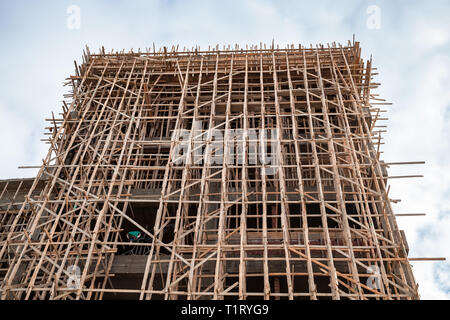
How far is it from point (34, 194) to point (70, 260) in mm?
4538

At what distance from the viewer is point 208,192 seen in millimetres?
15367

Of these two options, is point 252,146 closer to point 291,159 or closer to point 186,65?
point 291,159

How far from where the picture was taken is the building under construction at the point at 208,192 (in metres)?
12.4

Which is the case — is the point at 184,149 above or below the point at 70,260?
above

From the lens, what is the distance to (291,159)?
17.9 metres

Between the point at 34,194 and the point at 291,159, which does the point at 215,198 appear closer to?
the point at 291,159

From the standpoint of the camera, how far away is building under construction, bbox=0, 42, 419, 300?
12398 mm

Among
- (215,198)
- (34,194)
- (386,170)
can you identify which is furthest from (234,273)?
(34,194)

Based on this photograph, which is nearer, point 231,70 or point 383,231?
point 383,231

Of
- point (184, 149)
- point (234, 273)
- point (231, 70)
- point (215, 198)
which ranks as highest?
point (231, 70)
